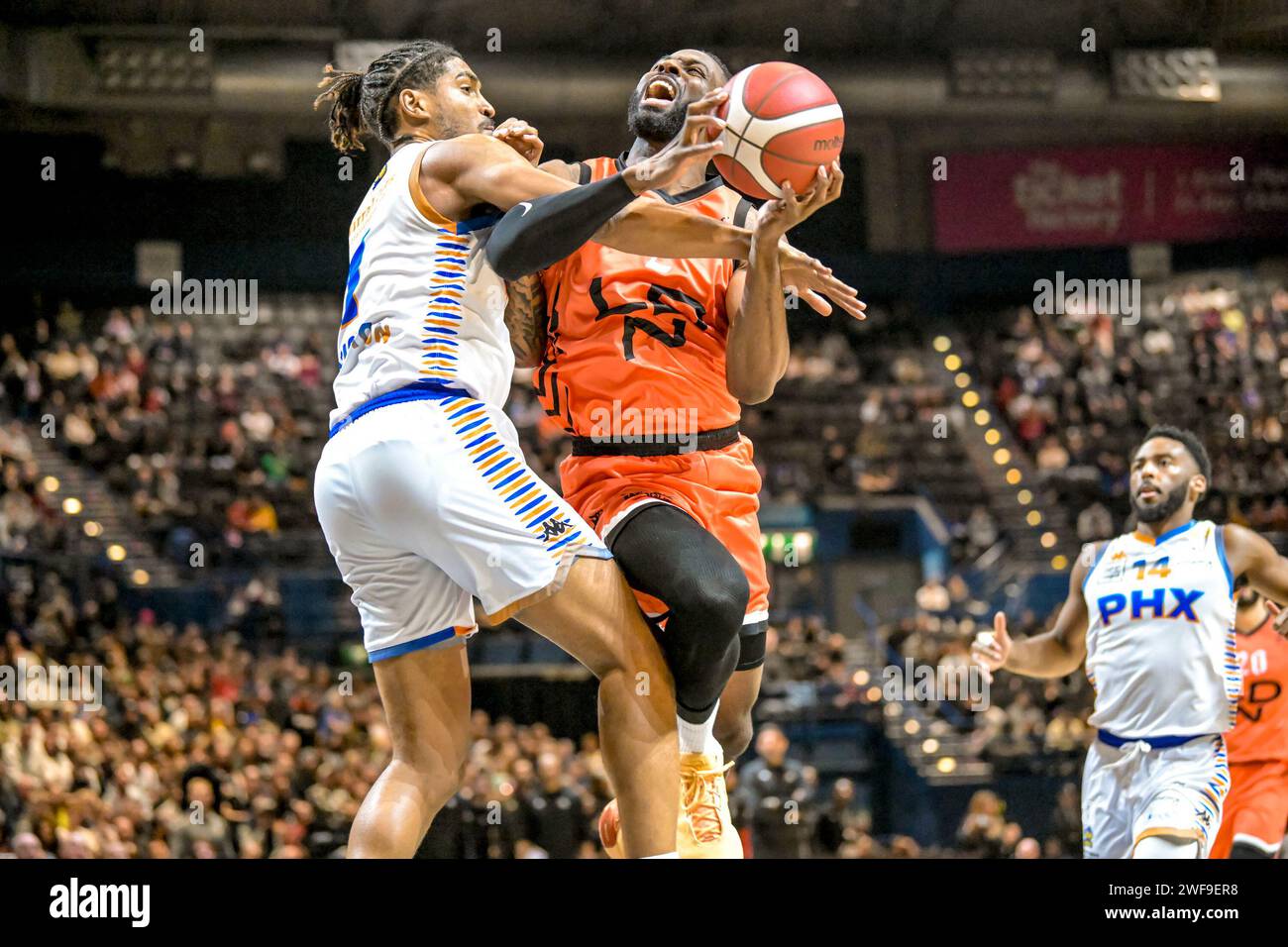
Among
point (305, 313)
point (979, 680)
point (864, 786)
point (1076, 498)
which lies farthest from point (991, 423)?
point (305, 313)

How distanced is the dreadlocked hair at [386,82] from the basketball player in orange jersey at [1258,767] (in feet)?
14.8

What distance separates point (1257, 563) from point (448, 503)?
13.1 ft

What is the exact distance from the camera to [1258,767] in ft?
23.1

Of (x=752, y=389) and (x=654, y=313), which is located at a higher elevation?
(x=654, y=313)

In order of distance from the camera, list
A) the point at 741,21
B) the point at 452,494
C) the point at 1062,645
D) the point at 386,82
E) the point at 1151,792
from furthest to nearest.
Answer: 1. the point at 741,21
2. the point at 1062,645
3. the point at 1151,792
4. the point at 386,82
5. the point at 452,494

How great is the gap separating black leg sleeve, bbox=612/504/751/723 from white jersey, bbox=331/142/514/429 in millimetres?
636

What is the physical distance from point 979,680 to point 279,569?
6.73 metres

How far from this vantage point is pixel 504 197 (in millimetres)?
3898

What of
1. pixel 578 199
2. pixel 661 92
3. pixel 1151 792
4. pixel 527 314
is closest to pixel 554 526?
pixel 578 199

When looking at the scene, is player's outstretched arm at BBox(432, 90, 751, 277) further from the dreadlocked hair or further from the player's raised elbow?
the player's raised elbow

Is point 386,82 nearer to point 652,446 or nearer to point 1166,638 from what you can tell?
point 652,446

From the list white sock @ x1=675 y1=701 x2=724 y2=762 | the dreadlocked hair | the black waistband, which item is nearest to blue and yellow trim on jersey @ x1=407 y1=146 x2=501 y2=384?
the dreadlocked hair

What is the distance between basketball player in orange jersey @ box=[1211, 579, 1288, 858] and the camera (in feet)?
22.6
